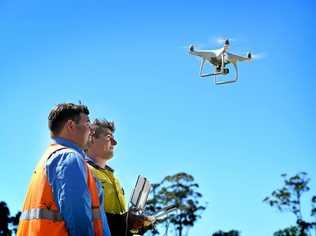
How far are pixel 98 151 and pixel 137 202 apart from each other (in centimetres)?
53

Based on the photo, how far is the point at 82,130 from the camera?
3299mm

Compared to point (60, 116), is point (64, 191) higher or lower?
lower

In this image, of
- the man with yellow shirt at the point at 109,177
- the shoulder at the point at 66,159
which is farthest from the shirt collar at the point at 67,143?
the man with yellow shirt at the point at 109,177

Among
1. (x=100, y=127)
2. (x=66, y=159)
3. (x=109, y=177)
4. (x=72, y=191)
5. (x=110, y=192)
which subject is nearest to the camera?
(x=72, y=191)

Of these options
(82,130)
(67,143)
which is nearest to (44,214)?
(67,143)

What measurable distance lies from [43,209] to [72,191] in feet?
0.62

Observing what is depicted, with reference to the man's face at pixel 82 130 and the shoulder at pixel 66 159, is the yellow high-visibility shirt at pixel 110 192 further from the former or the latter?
the shoulder at pixel 66 159

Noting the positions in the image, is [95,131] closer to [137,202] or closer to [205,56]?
[137,202]

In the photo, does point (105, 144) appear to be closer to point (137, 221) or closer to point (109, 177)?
point (109, 177)

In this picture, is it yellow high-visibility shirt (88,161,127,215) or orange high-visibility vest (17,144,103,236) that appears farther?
yellow high-visibility shirt (88,161,127,215)

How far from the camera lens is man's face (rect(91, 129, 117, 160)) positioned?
4199 mm

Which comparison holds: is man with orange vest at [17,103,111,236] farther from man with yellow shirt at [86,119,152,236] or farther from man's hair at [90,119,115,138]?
man's hair at [90,119,115,138]

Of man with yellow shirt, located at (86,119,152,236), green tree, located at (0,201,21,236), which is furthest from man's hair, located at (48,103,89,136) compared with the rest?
green tree, located at (0,201,21,236)

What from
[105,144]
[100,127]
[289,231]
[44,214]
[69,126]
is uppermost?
[289,231]
